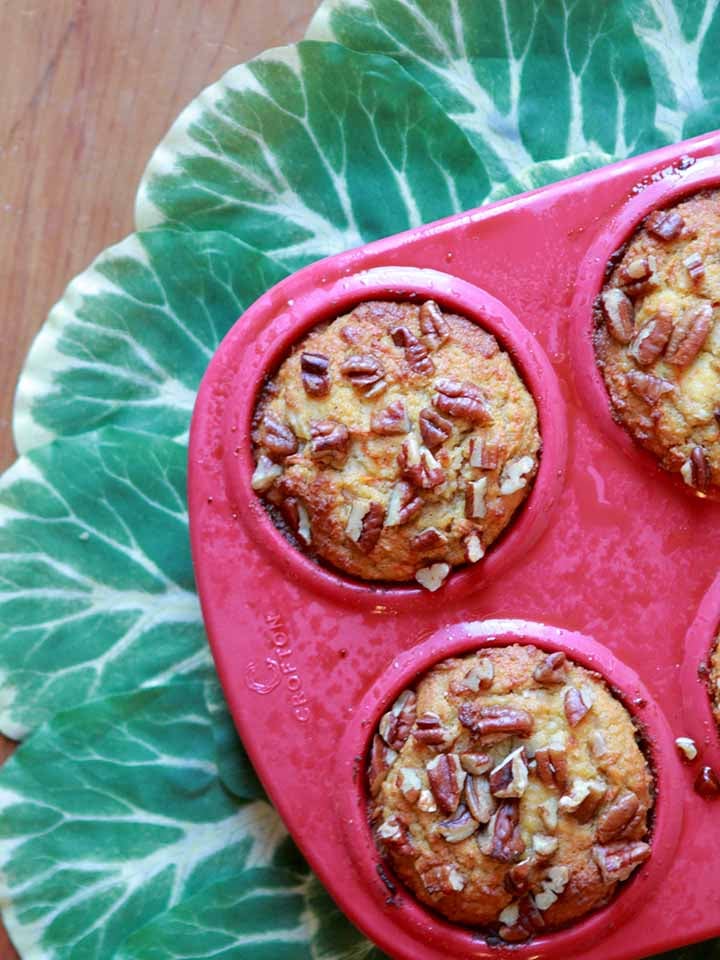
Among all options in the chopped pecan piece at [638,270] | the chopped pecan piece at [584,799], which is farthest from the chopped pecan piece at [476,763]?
the chopped pecan piece at [638,270]

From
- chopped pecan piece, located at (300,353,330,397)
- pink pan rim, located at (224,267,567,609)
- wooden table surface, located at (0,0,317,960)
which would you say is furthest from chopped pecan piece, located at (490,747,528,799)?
wooden table surface, located at (0,0,317,960)

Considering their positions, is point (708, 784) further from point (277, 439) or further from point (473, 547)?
point (277, 439)

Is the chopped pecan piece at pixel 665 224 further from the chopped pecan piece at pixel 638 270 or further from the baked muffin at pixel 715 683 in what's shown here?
the baked muffin at pixel 715 683

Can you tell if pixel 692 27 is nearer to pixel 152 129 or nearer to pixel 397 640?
pixel 152 129

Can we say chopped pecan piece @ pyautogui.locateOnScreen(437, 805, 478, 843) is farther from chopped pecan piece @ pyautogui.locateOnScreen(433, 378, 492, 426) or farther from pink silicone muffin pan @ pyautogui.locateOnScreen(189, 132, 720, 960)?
chopped pecan piece @ pyautogui.locateOnScreen(433, 378, 492, 426)

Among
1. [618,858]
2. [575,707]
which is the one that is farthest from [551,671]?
[618,858]

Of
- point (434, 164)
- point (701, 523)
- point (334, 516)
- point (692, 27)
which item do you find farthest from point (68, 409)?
point (692, 27)
